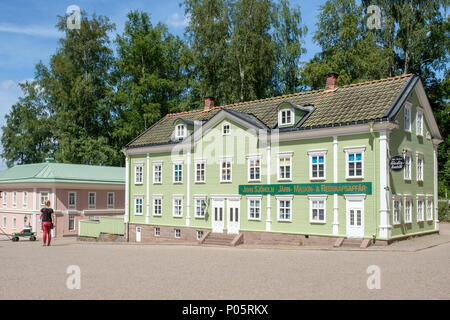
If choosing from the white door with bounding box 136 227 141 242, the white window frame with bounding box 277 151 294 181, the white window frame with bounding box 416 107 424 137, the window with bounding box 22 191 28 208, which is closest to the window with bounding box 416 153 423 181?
the white window frame with bounding box 416 107 424 137

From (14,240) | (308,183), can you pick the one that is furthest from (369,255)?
(14,240)

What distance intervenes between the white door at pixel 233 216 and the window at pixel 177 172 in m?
4.49

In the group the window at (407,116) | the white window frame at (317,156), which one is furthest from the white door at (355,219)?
the window at (407,116)

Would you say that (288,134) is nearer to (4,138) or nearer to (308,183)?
(308,183)

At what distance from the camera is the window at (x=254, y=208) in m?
27.4

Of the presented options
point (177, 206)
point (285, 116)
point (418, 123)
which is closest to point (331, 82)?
point (285, 116)

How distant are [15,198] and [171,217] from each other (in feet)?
68.3

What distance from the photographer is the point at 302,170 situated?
25.5 meters

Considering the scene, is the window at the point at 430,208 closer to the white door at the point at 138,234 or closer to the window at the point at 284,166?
the window at the point at 284,166

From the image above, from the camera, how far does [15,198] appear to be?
148 feet

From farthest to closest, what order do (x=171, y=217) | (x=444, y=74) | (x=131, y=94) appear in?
(x=131, y=94) < (x=444, y=74) < (x=171, y=217)

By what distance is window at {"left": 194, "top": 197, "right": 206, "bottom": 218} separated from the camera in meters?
30.3

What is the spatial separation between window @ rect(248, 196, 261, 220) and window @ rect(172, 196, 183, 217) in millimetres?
5782

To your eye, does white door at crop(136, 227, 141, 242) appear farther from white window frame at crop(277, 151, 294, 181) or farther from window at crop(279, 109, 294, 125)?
window at crop(279, 109, 294, 125)
